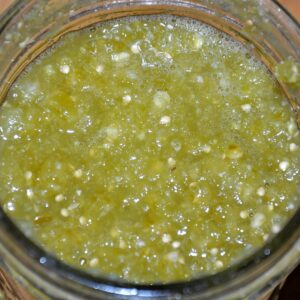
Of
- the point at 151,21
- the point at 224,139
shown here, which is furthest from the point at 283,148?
the point at 151,21

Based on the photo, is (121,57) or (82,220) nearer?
(82,220)

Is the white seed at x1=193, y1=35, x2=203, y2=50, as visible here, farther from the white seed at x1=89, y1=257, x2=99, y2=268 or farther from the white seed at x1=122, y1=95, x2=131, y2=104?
the white seed at x1=89, y1=257, x2=99, y2=268

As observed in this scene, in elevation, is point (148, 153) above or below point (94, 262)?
above

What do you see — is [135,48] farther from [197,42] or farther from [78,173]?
[78,173]

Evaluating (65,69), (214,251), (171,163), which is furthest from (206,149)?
(65,69)

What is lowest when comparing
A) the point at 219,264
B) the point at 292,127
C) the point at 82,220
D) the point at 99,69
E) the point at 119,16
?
the point at 219,264

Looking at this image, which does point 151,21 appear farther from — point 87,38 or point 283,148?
point 283,148

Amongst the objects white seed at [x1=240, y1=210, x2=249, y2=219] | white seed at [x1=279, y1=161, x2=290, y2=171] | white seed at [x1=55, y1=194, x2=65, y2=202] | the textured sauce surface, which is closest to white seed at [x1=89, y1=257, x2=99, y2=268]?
the textured sauce surface
